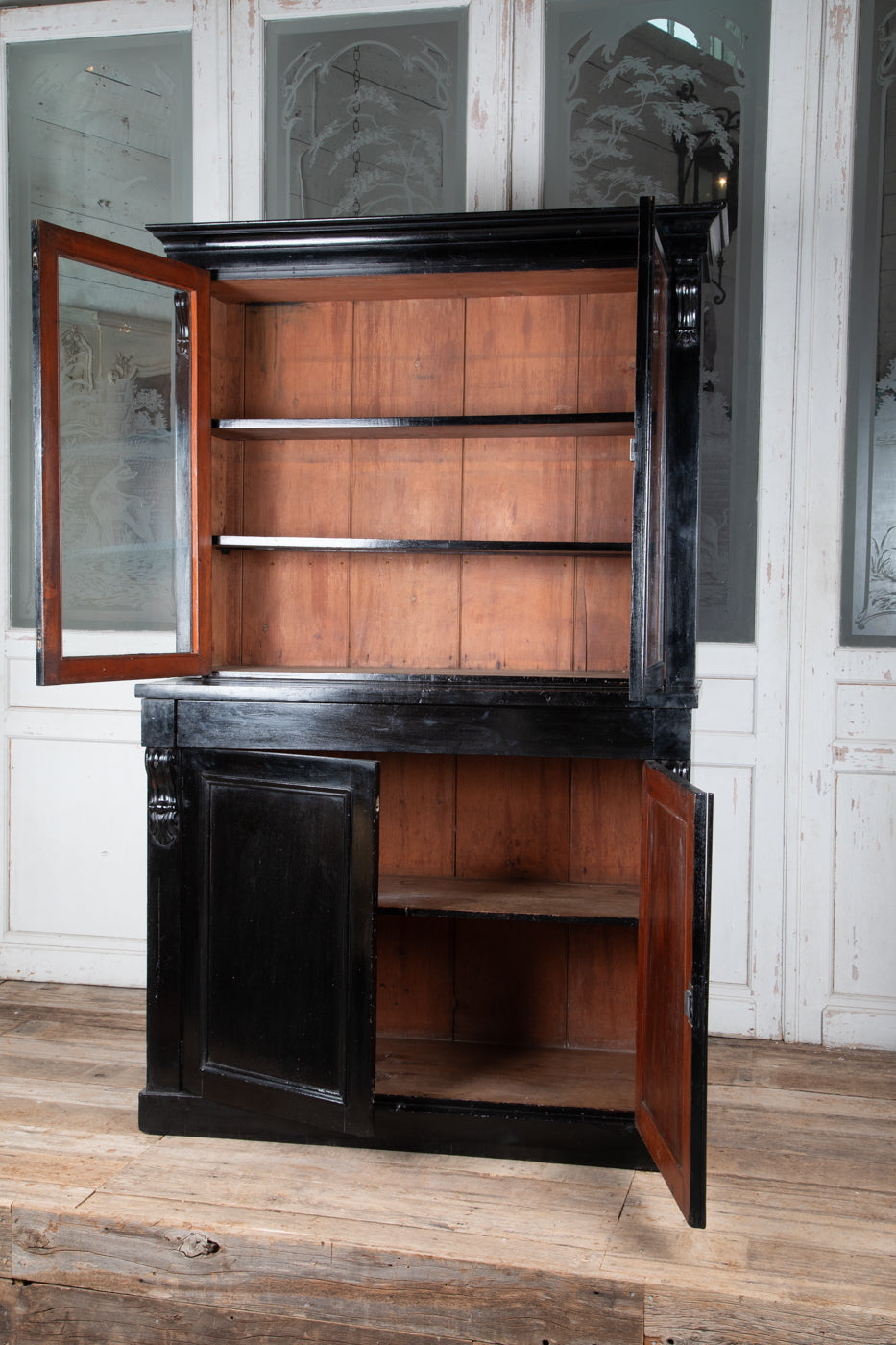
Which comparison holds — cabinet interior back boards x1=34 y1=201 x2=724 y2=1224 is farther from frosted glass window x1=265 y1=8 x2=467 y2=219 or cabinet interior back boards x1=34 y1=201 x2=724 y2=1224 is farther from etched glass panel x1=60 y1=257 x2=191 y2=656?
frosted glass window x1=265 y1=8 x2=467 y2=219

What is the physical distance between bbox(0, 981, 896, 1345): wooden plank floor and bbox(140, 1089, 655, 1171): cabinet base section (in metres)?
0.03

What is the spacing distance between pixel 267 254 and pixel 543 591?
3.91 ft

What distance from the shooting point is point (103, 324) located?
2.86m

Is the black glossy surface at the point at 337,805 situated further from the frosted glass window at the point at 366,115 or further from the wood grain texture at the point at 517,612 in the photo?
the frosted glass window at the point at 366,115

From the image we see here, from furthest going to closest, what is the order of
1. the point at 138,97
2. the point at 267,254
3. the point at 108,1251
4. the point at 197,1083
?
the point at 138,97
the point at 267,254
the point at 197,1083
the point at 108,1251

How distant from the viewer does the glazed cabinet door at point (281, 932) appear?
8.34 ft

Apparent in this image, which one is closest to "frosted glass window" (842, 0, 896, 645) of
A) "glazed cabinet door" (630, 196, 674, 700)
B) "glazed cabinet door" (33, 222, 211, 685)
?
"glazed cabinet door" (630, 196, 674, 700)

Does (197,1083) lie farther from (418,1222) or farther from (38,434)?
(38,434)

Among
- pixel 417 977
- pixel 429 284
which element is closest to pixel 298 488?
pixel 429 284

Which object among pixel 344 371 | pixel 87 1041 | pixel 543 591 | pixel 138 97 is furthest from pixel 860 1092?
pixel 138 97

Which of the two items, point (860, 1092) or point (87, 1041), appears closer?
point (860, 1092)

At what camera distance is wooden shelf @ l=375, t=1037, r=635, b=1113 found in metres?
2.76

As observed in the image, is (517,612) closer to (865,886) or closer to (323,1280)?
(865,886)

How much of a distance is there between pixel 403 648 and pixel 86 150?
2.18 metres
